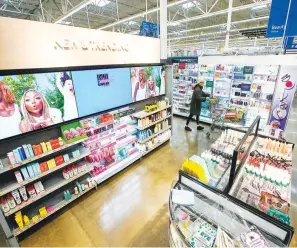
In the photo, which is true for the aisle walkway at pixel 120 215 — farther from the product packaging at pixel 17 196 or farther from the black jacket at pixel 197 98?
the black jacket at pixel 197 98

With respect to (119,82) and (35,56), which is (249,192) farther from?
(35,56)

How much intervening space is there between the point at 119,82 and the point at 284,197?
3.51 m

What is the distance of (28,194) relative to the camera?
290 cm

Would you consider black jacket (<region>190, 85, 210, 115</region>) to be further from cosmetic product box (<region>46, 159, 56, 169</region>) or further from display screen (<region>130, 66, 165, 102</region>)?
cosmetic product box (<region>46, 159, 56, 169</region>)

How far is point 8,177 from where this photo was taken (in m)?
2.82

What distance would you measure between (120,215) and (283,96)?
563 cm

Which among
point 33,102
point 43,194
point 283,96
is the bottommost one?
point 43,194

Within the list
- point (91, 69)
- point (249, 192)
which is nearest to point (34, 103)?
point (91, 69)

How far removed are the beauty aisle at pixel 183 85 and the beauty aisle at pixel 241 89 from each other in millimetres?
554

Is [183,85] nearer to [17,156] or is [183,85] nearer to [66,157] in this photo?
[66,157]

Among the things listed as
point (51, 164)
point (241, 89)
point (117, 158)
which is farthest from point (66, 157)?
point (241, 89)

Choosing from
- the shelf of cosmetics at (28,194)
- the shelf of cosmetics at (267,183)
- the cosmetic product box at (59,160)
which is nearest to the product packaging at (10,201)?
the shelf of cosmetics at (28,194)

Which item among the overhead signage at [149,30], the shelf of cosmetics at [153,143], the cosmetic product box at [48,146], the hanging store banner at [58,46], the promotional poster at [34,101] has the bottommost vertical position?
the shelf of cosmetics at [153,143]

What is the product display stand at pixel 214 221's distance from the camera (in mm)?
1639
